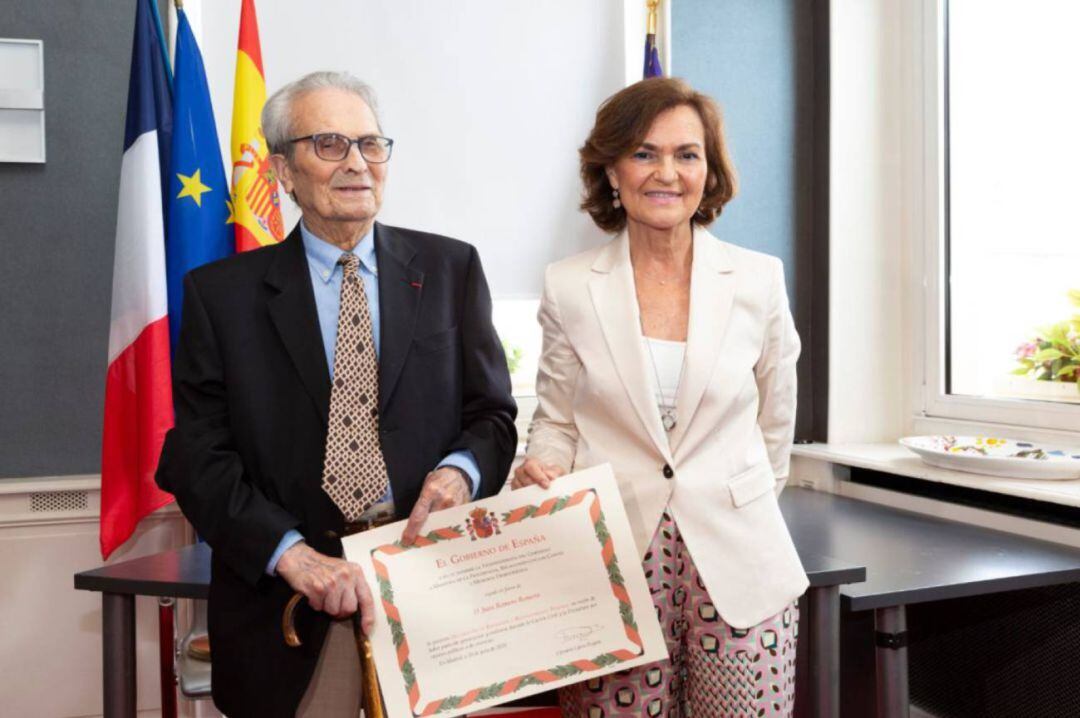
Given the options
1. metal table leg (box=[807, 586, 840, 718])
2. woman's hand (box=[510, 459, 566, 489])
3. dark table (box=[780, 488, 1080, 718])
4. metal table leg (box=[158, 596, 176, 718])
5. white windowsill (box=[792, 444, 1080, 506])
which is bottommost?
metal table leg (box=[158, 596, 176, 718])

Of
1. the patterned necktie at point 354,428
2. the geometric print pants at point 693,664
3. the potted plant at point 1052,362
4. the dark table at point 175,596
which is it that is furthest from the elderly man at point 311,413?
the potted plant at point 1052,362

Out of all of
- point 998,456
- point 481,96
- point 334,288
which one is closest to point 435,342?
point 334,288

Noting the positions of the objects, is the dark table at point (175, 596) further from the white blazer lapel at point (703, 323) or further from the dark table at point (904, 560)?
the white blazer lapel at point (703, 323)

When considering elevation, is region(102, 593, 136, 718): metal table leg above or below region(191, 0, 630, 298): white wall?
below

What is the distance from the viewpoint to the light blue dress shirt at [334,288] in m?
1.32

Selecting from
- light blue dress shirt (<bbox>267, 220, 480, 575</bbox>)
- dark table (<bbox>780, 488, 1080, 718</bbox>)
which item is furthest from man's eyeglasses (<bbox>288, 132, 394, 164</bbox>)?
dark table (<bbox>780, 488, 1080, 718</bbox>)

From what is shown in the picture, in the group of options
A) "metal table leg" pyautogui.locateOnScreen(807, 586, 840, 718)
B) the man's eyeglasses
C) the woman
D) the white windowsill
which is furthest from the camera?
the white windowsill

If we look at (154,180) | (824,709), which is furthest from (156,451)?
(824,709)

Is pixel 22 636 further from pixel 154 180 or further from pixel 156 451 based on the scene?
pixel 154 180

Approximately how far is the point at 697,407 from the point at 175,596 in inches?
45.3

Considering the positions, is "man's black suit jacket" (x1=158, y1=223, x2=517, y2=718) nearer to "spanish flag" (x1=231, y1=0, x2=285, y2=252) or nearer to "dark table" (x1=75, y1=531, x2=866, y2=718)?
"dark table" (x1=75, y1=531, x2=866, y2=718)

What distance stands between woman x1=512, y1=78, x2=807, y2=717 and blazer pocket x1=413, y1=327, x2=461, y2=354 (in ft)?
0.72

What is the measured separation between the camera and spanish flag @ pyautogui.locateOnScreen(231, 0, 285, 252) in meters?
2.64

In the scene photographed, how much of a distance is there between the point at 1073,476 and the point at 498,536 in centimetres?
181
